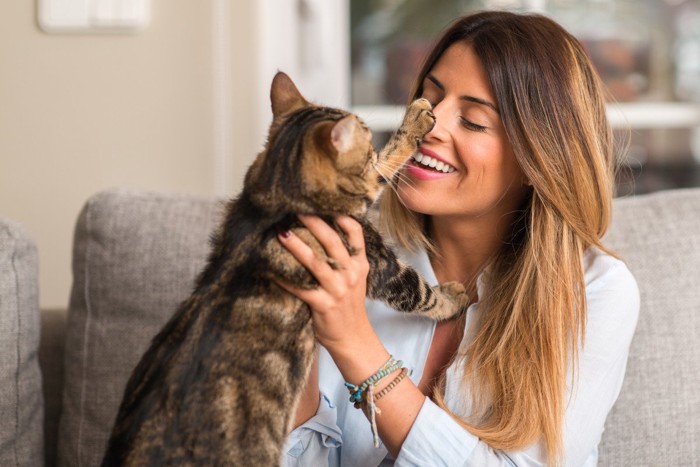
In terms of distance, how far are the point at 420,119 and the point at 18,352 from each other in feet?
2.88

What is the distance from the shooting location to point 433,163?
4.61ft

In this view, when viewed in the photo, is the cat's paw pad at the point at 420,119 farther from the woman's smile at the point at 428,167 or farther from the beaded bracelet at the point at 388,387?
the beaded bracelet at the point at 388,387

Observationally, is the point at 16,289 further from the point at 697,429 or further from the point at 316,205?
the point at 697,429

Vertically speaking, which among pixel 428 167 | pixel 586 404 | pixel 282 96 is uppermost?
pixel 282 96

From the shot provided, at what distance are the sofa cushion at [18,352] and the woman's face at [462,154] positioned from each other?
74 cm

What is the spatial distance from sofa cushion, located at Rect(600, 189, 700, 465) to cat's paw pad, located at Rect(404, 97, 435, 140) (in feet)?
1.81

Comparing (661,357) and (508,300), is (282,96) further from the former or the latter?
(661,357)

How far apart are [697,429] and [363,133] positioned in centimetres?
91

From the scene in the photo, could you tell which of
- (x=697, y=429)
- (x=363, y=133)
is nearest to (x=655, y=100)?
(x=697, y=429)

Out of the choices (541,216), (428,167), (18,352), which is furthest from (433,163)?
(18,352)

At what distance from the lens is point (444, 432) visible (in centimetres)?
125

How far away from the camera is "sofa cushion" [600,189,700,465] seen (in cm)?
155

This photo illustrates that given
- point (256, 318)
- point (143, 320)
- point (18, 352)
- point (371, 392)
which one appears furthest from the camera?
point (143, 320)

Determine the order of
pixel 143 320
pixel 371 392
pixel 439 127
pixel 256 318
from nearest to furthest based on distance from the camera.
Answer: pixel 256 318
pixel 371 392
pixel 439 127
pixel 143 320
